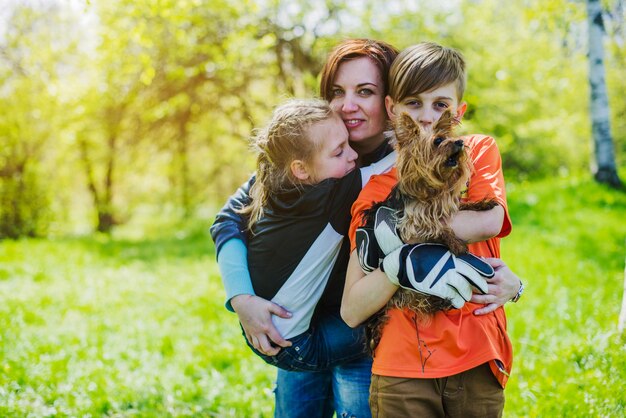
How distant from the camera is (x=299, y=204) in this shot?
2.27 metres

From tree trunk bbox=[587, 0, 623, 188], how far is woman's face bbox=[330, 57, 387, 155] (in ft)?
23.4

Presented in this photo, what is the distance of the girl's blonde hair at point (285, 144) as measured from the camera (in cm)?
232

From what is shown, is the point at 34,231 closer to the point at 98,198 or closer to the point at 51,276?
the point at 98,198

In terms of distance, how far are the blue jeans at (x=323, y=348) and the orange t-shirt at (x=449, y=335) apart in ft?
0.95

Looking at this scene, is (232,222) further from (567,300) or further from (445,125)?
(567,300)

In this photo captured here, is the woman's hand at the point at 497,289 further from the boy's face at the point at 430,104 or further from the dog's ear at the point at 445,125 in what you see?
the boy's face at the point at 430,104

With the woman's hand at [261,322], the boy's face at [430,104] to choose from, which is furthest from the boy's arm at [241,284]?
the boy's face at [430,104]

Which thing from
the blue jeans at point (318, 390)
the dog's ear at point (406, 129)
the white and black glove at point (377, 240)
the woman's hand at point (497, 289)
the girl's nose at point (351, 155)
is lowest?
the blue jeans at point (318, 390)

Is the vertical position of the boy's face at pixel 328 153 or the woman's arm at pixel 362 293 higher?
the boy's face at pixel 328 153

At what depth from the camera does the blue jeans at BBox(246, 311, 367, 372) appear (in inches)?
91.4

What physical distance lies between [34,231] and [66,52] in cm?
491

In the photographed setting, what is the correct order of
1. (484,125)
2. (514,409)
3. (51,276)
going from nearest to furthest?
(514,409) → (51,276) → (484,125)

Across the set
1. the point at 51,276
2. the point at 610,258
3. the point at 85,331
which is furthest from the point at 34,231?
the point at 610,258

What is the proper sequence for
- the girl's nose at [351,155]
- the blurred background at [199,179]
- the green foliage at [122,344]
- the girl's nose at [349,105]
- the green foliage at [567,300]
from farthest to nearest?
1. the blurred background at [199,179]
2. the green foliage at [122,344]
3. the green foliage at [567,300]
4. the girl's nose at [349,105]
5. the girl's nose at [351,155]
